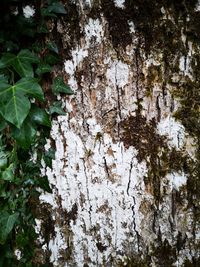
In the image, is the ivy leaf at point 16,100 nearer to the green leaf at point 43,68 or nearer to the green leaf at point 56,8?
the green leaf at point 43,68

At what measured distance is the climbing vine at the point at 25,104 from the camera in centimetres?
116

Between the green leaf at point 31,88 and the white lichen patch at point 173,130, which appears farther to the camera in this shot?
the white lichen patch at point 173,130

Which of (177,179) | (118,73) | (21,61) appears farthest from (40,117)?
(177,179)

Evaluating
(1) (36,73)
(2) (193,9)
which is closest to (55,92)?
(1) (36,73)

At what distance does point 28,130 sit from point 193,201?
2.31ft

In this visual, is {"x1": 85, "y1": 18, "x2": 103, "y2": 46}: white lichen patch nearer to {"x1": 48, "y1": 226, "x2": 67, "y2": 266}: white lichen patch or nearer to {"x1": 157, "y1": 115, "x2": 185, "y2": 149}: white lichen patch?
{"x1": 157, "y1": 115, "x2": 185, "y2": 149}: white lichen patch

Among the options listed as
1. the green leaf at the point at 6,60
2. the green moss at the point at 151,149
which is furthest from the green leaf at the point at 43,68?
the green moss at the point at 151,149

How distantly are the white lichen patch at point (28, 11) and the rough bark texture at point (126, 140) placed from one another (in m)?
0.11

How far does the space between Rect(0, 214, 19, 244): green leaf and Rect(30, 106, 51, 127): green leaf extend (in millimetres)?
446

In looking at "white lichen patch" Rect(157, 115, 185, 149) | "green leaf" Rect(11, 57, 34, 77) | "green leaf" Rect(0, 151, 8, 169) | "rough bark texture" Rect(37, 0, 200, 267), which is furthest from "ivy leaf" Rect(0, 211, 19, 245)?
"white lichen patch" Rect(157, 115, 185, 149)

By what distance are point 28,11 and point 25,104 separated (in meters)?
0.38

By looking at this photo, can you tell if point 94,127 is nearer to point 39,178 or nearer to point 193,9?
point 39,178

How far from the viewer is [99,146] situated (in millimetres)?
1337

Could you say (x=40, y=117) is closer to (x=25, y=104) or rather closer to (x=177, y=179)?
(x=25, y=104)
